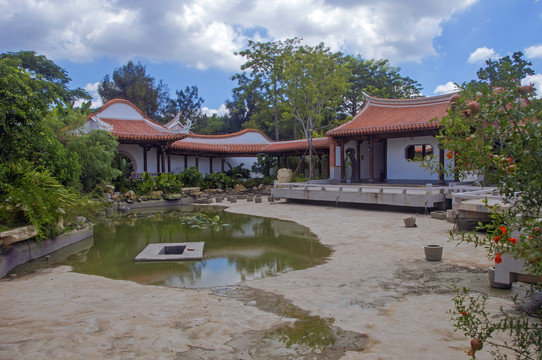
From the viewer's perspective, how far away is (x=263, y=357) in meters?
3.49

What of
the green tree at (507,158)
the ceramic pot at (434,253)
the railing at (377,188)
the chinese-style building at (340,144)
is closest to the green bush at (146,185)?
the chinese-style building at (340,144)

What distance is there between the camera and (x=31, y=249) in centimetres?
820

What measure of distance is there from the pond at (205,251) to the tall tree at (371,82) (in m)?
21.1

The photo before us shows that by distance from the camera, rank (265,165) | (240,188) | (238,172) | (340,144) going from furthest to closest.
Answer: (265,165) → (238,172) → (240,188) → (340,144)

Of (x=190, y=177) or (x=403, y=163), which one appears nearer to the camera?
(x=403, y=163)

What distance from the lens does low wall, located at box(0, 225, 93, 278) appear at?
7184mm

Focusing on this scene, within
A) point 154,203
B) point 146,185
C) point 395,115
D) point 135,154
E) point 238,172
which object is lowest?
point 154,203

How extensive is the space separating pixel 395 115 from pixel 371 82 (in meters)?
13.6

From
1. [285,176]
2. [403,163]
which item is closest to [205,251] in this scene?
[403,163]

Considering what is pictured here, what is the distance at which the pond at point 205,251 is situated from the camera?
690cm

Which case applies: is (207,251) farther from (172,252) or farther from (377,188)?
(377,188)

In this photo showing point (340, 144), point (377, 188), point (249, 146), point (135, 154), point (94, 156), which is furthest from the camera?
point (249, 146)

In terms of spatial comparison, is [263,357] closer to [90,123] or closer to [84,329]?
[84,329]

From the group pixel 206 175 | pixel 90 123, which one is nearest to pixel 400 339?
pixel 90 123
